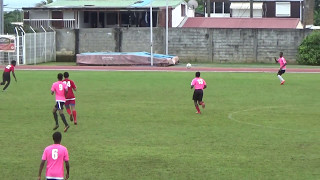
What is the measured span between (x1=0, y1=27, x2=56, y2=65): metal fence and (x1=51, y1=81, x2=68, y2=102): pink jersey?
32.9m

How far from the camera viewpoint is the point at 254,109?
83.4 ft

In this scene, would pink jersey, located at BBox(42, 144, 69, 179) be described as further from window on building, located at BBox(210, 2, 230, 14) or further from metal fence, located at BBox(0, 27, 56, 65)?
window on building, located at BBox(210, 2, 230, 14)

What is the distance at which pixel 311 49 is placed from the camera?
174ft

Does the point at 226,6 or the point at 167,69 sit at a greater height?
the point at 226,6

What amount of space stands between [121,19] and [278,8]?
2927 cm

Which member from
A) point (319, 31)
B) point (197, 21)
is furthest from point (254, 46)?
point (197, 21)

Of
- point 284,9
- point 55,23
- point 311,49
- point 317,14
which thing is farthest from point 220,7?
point 311,49

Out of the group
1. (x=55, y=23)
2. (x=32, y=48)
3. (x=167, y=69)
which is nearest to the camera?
(x=167, y=69)

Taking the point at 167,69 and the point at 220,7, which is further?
the point at 220,7

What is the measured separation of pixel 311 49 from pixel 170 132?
118 ft

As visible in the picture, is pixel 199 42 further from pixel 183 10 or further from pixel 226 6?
pixel 226 6

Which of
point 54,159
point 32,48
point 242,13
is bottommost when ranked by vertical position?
point 54,159

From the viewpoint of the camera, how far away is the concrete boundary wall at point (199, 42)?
54906mm

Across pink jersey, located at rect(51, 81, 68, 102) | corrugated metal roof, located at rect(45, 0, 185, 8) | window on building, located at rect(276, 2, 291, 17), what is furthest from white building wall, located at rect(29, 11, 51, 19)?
pink jersey, located at rect(51, 81, 68, 102)
